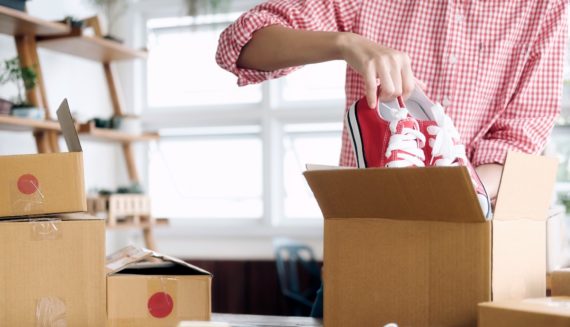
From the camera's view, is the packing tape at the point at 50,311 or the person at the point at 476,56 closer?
the packing tape at the point at 50,311

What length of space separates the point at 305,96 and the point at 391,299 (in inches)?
131

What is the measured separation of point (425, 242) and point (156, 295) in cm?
45

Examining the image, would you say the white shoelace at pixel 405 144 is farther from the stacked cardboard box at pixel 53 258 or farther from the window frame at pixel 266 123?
the window frame at pixel 266 123

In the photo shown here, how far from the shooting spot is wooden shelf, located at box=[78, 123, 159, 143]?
128 inches

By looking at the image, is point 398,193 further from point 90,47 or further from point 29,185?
point 90,47

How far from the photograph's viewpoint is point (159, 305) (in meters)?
1.08

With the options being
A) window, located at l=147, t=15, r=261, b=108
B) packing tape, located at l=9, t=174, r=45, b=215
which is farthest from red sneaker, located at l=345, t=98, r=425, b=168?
Answer: window, located at l=147, t=15, r=261, b=108

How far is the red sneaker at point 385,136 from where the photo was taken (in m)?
0.89

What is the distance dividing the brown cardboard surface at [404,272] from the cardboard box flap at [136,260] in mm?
273

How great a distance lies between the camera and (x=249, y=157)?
13.9ft

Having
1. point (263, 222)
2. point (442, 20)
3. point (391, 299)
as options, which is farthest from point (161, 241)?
point (391, 299)

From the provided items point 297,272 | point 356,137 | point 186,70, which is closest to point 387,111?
point 356,137

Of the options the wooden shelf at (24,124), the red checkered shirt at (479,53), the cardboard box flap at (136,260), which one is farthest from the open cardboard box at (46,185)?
the wooden shelf at (24,124)

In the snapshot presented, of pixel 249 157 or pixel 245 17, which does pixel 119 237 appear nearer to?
pixel 249 157
